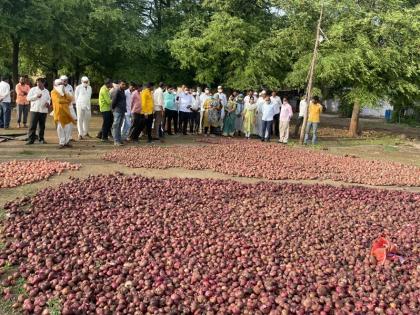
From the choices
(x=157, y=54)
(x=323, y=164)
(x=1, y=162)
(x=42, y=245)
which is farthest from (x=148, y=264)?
(x=157, y=54)

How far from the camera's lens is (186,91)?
615 inches

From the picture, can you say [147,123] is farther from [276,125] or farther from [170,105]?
[276,125]

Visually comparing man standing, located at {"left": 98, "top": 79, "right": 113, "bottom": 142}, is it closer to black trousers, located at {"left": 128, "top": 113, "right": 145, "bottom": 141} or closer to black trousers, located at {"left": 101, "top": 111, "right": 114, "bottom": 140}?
black trousers, located at {"left": 101, "top": 111, "right": 114, "bottom": 140}

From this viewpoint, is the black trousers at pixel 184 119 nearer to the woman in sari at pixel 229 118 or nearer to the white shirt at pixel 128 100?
the woman in sari at pixel 229 118

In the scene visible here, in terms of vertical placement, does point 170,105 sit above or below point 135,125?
above

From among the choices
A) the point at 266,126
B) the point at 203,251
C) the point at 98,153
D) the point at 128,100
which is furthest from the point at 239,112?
the point at 203,251

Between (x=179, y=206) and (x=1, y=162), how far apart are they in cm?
464

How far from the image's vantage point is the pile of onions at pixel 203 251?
4.19 m

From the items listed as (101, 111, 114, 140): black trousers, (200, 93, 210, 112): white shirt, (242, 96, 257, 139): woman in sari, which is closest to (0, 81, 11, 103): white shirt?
(101, 111, 114, 140): black trousers

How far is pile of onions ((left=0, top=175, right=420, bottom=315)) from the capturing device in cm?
419

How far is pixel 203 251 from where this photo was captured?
5.21 meters

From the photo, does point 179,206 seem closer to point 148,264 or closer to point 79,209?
point 79,209

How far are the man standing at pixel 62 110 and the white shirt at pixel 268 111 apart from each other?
690 centimetres

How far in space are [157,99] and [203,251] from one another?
9597 millimetres
